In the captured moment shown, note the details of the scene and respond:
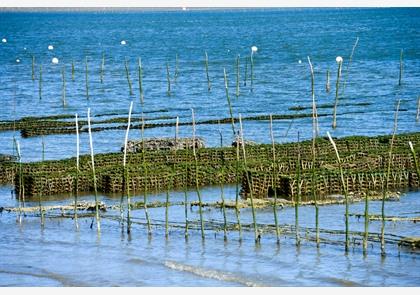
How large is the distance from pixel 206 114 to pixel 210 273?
27.0 metres

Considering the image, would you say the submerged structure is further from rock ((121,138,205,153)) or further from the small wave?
the small wave

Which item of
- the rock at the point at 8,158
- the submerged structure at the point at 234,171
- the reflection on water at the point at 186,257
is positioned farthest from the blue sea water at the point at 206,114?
the rock at the point at 8,158

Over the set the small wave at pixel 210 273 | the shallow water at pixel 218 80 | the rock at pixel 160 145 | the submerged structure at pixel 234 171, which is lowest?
the small wave at pixel 210 273

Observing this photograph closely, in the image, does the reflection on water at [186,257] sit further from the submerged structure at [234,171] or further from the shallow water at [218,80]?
the shallow water at [218,80]

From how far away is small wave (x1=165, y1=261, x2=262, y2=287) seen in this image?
1644 centimetres

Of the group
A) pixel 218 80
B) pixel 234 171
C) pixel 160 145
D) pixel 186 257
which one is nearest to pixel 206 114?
pixel 160 145

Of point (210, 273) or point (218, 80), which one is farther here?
point (218, 80)

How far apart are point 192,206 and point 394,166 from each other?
19.0 ft

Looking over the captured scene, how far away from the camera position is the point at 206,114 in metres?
43.8

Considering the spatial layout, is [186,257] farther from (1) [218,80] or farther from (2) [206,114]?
(1) [218,80]

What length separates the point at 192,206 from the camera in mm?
22750

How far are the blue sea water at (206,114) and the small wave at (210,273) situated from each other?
5 cm

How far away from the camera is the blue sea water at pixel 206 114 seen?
1714cm

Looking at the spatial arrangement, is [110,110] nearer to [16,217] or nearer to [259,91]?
[259,91]
